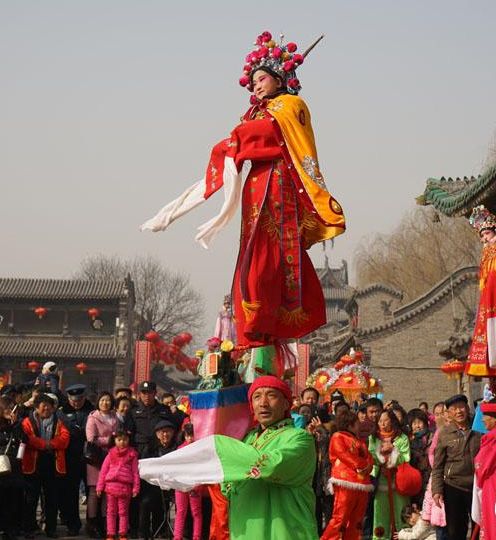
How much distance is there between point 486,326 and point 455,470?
1886 mm

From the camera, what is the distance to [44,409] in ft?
37.6

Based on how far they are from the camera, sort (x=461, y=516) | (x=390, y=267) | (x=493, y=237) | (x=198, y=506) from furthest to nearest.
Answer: (x=390, y=267) < (x=198, y=506) < (x=461, y=516) < (x=493, y=237)

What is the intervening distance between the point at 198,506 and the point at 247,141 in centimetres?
495

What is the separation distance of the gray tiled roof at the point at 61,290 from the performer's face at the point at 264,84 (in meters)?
39.3

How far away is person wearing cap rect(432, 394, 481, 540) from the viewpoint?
9.49 m

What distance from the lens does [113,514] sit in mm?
10914

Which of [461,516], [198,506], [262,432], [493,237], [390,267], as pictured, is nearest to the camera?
[262,432]

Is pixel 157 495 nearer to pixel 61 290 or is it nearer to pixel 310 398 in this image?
pixel 310 398

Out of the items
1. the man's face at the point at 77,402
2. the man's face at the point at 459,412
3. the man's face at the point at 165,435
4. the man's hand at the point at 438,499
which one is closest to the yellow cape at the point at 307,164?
the man's face at the point at 459,412

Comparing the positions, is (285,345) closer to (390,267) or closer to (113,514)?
(113,514)

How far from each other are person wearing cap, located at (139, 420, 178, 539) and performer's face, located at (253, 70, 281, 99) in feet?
16.6

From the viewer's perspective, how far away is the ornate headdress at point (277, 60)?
276 inches

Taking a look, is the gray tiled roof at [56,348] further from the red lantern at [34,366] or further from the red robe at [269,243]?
the red robe at [269,243]

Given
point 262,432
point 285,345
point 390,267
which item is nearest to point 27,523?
point 285,345
